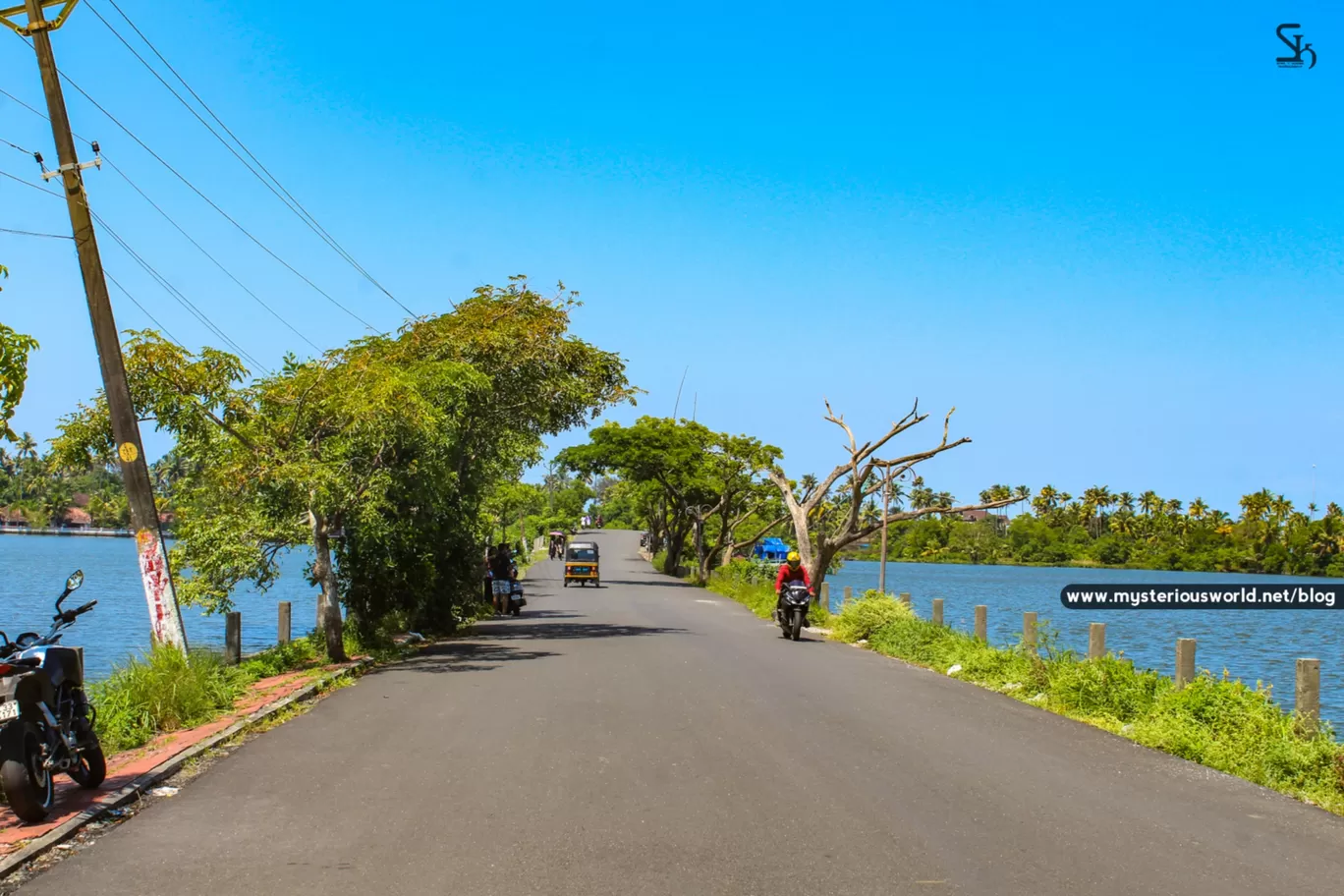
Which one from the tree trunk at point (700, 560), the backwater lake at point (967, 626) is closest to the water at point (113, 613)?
the backwater lake at point (967, 626)

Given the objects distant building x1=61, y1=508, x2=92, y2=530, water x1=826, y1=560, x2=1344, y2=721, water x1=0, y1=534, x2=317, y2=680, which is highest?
distant building x1=61, y1=508, x2=92, y2=530

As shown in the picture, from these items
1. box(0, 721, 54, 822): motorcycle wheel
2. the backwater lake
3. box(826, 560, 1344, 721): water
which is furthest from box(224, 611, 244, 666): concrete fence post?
box(826, 560, 1344, 721): water

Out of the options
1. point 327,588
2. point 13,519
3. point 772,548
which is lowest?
point 772,548

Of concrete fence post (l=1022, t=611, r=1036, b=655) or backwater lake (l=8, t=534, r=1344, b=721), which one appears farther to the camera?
backwater lake (l=8, t=534, r=1344, b=721)

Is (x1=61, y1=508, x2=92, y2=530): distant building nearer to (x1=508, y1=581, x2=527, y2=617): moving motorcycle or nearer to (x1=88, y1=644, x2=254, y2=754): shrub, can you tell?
(x1=508, y1=581, x2=527, y2=617): moving motorcycle

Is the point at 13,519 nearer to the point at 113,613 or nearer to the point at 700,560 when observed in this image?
the point at 700,560

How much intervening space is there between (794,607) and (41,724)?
57.8 ft

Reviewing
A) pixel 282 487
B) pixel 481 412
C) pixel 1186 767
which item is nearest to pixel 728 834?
pixel 1186 767

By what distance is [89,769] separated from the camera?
8.38 meters

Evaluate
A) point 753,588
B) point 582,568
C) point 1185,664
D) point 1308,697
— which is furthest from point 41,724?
point 582,568

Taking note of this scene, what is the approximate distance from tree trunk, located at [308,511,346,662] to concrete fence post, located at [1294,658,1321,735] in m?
12.2

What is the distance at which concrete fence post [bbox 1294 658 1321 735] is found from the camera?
11.2 meters

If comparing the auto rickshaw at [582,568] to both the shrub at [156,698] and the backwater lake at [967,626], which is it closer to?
the backwater lake at [967,626]

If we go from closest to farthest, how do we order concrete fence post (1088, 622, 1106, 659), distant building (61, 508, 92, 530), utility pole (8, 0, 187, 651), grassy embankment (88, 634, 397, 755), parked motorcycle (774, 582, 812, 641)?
grassy embankment (88, 634, 397, 755) → utility pole (8, 0, 187, 651) → concrete fence post (1088, 622, 1106, 659) → parked motorcycle (774, 582, 812, 641) → distant building (61, 508, 92, 530)
